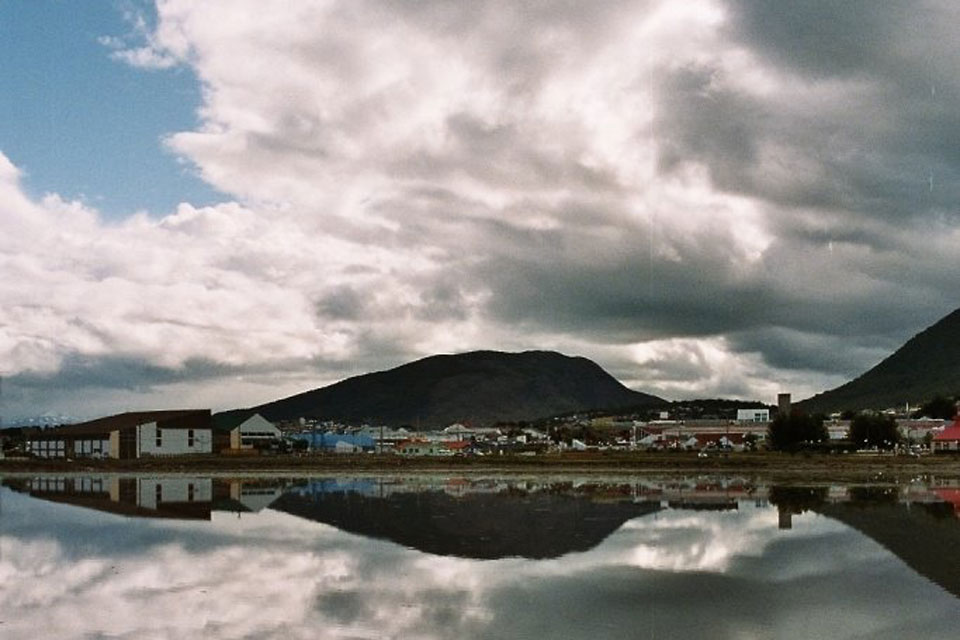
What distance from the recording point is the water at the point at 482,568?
21.2 meters

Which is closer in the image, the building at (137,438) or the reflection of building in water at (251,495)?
the reflection of building in water at (251,495)

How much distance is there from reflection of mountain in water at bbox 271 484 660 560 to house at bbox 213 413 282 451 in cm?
8599

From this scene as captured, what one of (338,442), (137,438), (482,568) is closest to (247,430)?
(338,442)

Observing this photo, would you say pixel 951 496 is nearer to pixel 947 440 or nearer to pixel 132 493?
pixel 132 493

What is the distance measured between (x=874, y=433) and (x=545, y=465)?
53.4 metres

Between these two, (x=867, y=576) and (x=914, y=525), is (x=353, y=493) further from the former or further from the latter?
(x=867, y=576)

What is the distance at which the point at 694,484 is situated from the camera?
76.0 metres

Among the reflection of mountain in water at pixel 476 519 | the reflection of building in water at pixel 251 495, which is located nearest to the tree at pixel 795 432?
the reflection of mountain in water at pixel 476 519

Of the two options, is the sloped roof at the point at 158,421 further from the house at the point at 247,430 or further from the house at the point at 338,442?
the house at the point at 338,442

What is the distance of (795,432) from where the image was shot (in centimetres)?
12419

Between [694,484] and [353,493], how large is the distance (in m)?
27.3

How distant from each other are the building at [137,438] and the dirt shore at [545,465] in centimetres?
785

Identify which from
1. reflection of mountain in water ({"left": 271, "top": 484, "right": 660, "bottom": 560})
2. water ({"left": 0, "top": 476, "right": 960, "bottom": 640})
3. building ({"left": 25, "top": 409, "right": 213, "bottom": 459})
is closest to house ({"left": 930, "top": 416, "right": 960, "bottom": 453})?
water ({"left": 0, "top": 476, "right": 960, "bottom": 640})

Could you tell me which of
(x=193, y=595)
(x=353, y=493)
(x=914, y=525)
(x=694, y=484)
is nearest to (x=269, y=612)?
(x=193, y=595)
